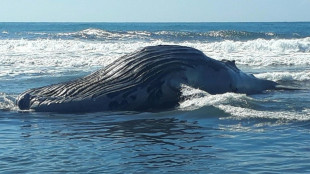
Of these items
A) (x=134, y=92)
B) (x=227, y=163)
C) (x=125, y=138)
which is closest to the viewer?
(x=227, y=163)

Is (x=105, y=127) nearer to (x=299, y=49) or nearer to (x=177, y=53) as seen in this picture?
(x=177, y=53)

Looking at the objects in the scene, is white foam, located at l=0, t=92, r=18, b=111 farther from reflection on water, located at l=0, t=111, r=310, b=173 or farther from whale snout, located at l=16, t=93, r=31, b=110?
reflection on water, located at l=0, t=111, r=310, b=173

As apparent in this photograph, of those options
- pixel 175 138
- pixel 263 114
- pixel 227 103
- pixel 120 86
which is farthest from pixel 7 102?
pixel 263 114

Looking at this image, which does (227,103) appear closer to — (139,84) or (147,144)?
(139,84)

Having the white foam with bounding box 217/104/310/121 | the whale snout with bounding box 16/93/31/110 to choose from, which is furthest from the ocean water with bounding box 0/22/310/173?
the whale snout with bounding box 16/93/31/110

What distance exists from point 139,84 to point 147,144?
2517 mm

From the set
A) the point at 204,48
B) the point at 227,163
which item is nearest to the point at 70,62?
the point at 204,48

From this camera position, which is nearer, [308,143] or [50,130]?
[308,143]

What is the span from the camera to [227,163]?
647 centimetres

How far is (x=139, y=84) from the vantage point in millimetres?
10000

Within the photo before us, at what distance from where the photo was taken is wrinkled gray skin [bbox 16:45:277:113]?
32.7 ft

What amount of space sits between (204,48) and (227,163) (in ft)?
98.9

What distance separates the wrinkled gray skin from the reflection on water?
0.92 ft

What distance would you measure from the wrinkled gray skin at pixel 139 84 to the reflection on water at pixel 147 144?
0.92ft
